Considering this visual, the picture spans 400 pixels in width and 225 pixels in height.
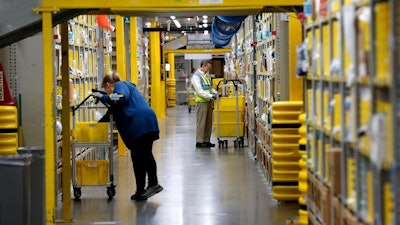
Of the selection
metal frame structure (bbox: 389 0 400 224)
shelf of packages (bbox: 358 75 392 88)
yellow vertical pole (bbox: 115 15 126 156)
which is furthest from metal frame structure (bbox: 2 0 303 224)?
yellow vertical pole (bbox: 115 15 126 156)

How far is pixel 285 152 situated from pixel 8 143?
11.0ft

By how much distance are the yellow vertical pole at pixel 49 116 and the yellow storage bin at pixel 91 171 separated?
9.08 feet

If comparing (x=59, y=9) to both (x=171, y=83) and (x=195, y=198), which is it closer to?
(x=195, y=198)

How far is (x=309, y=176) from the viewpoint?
6.43 m

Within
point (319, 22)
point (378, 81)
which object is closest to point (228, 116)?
point (319, 22)

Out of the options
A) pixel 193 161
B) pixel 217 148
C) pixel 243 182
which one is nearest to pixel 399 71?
pixel 243 182

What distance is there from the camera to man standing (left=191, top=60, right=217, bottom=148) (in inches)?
675

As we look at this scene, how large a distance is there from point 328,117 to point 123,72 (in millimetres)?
10735

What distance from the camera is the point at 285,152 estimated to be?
32.7 feet

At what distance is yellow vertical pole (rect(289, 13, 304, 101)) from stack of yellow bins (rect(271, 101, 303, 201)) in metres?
0.26

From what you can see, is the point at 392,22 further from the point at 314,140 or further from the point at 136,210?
the point at 136,210

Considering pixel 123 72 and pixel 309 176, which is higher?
pixel 123 72

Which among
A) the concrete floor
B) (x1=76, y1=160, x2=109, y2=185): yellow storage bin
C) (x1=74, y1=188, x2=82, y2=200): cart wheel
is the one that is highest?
(x1=76, y1=160, x2=109, y2=185): yellow storage bin

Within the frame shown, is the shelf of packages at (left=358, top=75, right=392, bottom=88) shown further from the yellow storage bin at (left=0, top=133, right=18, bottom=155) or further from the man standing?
the man standing
